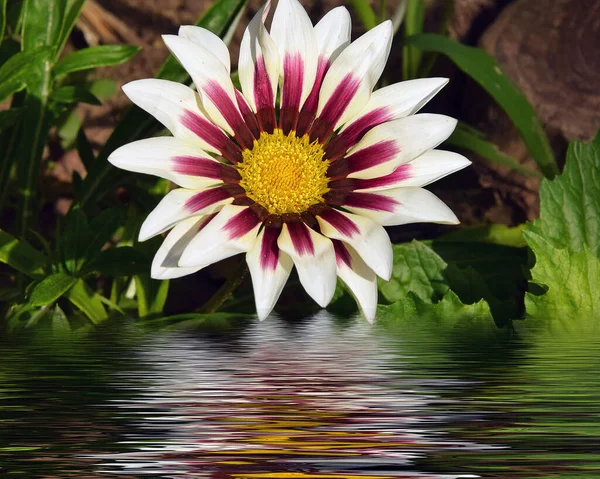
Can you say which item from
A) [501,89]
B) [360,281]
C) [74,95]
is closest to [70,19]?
[74,95]

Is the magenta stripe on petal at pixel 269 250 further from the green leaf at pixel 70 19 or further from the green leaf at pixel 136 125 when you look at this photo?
the green leaf at pixel 70 19

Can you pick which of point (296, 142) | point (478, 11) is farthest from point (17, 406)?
point (478, 11)

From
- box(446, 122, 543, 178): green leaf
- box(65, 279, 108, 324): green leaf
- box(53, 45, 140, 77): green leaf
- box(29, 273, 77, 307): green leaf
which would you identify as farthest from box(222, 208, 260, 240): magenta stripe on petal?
box(446, 122, 543, 178): green leaf

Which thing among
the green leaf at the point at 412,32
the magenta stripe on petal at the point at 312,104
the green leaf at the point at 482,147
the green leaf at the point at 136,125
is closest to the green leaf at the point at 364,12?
the green leaf at the point at 412,32

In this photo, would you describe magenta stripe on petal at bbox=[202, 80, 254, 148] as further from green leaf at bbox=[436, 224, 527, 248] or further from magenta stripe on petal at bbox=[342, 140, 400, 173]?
green leaf at bbox=[436, 224, 527, 248]

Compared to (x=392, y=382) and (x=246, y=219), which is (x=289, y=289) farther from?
(x=392, y=382)
